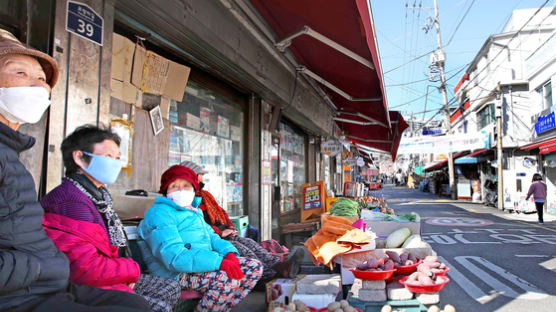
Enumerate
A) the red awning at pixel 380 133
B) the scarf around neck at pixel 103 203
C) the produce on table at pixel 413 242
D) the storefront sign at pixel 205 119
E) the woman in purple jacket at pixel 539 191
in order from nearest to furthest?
the scarf around neck at pixel 103 203 < the produce on table at pixel 413 242 < the storefront sign at pixel 205 119 < the red awning at pixel 380 133 < the woman in purple jacket at pixel 539 191

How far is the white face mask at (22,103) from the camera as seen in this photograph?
1594 mm

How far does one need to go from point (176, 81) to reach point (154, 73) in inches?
14.1

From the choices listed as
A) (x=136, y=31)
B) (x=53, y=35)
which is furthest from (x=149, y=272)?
(x=136, y=31)

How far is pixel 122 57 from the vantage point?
Result: 354 cm

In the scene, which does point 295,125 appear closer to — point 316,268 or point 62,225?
point 316,268

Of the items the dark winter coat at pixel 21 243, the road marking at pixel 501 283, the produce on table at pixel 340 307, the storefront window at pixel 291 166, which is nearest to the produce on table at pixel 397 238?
the produce on table at pixel 340 307

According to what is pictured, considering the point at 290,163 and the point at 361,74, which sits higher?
the point at 361,74

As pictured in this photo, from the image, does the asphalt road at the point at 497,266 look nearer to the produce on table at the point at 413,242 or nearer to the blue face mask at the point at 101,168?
the produce on table at the point at 413,242

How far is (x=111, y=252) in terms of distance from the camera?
2016mm

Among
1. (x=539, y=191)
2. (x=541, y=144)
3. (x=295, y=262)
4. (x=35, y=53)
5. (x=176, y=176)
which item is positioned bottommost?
(x=295, y=262)

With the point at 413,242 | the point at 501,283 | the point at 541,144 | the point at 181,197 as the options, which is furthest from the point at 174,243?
the point at 541,144

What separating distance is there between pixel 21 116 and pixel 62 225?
60 centimetres

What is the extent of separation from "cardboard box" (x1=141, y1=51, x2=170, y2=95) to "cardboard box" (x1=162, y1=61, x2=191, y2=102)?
64 mm

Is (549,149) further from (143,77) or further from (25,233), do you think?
(25,233)
